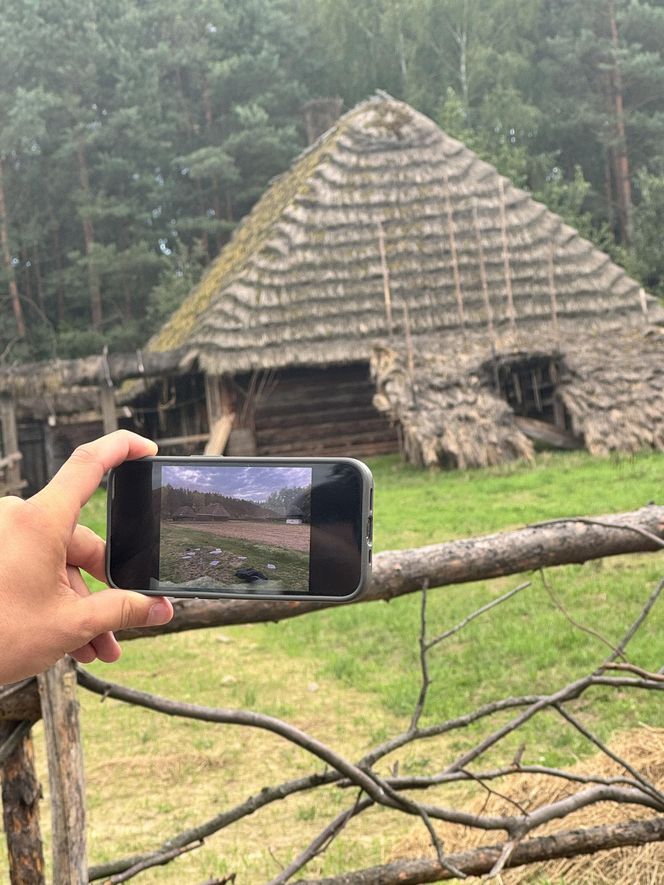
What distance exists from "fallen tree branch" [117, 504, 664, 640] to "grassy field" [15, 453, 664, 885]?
120 cm

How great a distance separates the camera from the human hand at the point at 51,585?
1.13 m

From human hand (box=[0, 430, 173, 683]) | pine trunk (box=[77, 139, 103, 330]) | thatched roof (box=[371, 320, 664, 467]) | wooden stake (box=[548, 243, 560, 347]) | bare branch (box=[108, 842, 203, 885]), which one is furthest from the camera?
pine trunk (box=[77, 139, 103, 330])

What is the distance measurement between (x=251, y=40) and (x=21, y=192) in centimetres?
891

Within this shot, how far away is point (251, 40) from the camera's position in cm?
3266

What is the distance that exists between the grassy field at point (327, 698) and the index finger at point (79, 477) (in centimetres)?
267

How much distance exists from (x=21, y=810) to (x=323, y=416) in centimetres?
1434

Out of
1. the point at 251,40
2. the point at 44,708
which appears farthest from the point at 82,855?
the point at 251,40

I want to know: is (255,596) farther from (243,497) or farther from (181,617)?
(181,617)

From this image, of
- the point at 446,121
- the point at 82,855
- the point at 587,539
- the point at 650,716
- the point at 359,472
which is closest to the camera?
the point at 359,472

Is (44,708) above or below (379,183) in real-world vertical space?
below

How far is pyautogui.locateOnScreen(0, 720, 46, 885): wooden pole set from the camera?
2494 mm

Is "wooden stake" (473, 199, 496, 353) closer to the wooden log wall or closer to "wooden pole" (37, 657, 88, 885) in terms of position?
the wooden log wall

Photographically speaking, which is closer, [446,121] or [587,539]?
[587,539]

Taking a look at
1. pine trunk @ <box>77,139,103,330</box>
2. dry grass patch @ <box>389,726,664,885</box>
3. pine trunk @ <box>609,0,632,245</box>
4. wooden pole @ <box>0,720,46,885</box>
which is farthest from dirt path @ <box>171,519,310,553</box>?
pine trunk @ <box>609,0,632,245</box>
